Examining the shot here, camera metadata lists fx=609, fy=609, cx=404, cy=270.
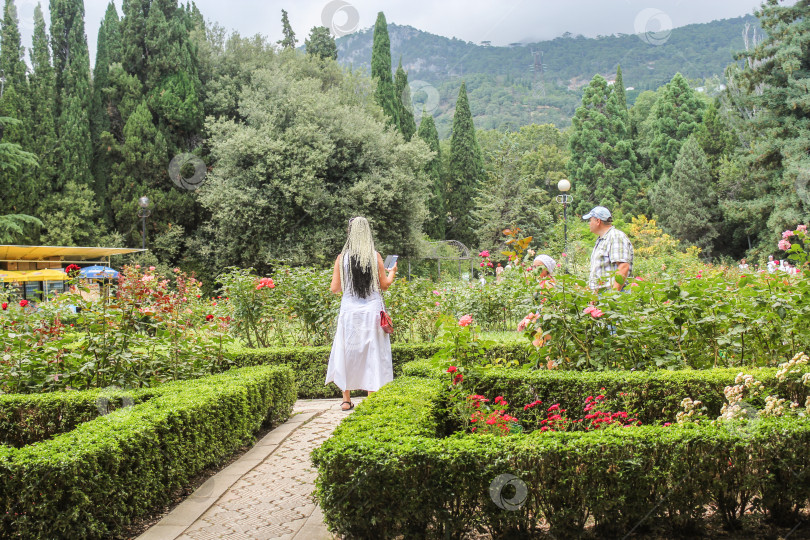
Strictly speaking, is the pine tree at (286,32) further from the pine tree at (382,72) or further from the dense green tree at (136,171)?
the dense green tree at (136,171)

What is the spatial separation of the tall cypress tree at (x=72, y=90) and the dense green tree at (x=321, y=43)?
9489 mm

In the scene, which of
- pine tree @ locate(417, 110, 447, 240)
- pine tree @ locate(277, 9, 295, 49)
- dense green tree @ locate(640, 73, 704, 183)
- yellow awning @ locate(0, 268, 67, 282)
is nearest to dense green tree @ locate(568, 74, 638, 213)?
dense green tree @ locate(640, 73, 704, 183)

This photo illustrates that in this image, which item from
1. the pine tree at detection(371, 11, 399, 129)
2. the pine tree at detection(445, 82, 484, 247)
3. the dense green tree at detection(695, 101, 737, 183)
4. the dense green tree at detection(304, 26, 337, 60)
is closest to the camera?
the dense green tree at detection(304, 26, 337, 60)

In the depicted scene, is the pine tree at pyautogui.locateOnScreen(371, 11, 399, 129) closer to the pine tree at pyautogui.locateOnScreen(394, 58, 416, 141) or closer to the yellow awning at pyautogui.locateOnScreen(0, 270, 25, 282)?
the pine tree at pyautogui.locateOnScreen(394, 58, 416, 141)

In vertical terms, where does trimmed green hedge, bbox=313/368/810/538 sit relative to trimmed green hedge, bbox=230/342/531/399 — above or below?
above

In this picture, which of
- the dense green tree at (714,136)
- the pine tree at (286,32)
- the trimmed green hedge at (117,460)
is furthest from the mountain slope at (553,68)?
the trimmed green hedge at (117,460)

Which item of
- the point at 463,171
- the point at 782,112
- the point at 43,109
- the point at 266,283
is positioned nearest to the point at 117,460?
the point at 266,283

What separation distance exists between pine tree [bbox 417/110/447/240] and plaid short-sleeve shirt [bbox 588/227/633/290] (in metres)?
25.2

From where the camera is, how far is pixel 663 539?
2439 mm

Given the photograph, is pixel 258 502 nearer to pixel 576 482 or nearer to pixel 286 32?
pixel 576 482

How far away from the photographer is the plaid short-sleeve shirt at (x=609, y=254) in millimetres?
4570

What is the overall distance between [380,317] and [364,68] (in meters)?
24.2

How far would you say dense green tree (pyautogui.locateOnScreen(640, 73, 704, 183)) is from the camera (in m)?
34.8

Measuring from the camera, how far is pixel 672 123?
3509cm
